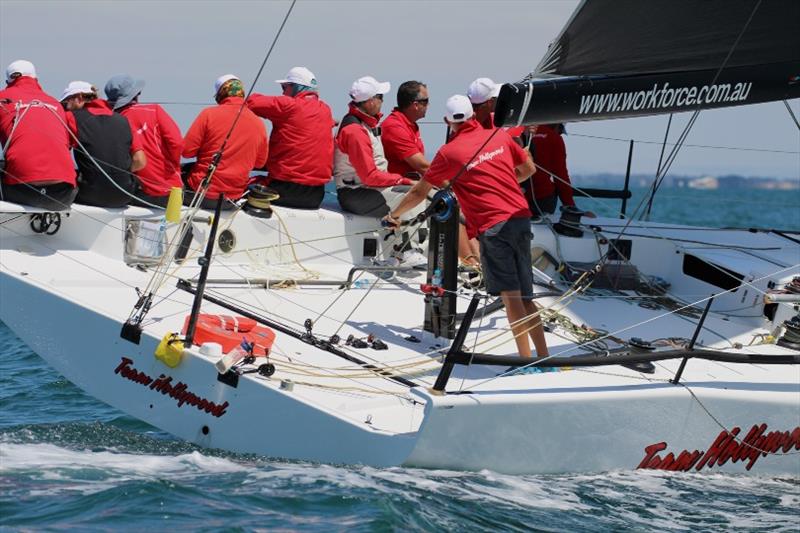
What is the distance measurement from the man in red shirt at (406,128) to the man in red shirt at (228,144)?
0.89m

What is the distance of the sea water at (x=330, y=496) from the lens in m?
4.83

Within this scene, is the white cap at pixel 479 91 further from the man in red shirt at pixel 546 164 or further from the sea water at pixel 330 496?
the sea water at pixel 330 496

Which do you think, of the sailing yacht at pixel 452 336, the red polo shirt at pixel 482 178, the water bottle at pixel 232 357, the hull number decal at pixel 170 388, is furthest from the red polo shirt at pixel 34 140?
the red polo shirt at pixel 482 178

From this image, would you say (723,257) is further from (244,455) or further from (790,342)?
(244,455)

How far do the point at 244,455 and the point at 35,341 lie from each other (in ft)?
5.10

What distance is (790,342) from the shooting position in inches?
261

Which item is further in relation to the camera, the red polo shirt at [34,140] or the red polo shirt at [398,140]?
the red polo shirt at [398,140]

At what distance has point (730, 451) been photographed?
18.7 feet

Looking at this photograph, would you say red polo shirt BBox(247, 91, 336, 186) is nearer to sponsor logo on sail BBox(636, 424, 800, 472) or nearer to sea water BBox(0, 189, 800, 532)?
sea water BBox(0, 189, 800, 532)

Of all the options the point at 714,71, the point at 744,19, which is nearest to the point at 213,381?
the point at 714,71

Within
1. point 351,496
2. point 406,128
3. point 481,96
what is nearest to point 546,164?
point 406,128

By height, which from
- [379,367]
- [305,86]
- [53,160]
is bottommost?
[379,367]

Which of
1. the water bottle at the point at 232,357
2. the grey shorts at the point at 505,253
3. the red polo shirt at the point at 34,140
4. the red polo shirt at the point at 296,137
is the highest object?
the red polo shirt at the point at 296,137

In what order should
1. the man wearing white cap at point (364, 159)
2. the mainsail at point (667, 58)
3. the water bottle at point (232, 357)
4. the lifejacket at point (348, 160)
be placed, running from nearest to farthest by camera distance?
the water bottle at point (232, 357) → the mainsail at point (667, 58) → the man wearing white cap at point (364, 159) → the lifejacket at point (348, 160)
